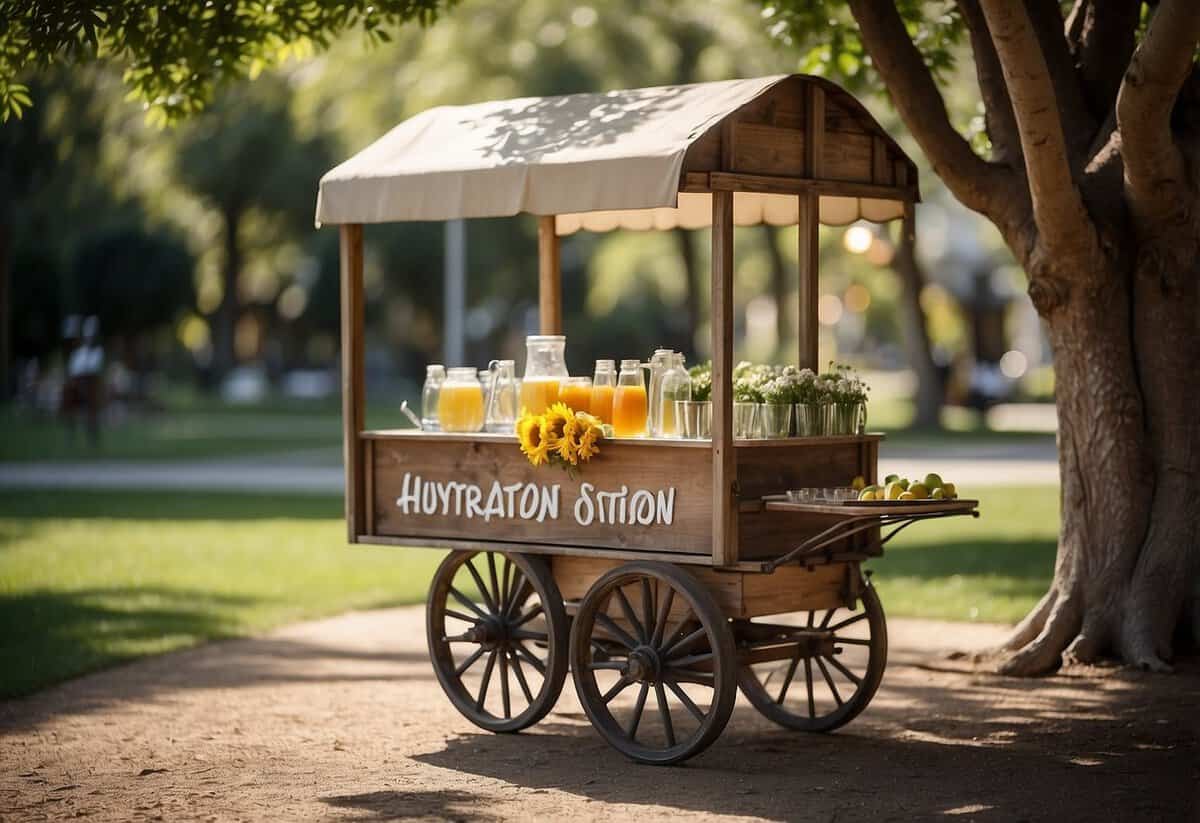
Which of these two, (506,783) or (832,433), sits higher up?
(832,433)

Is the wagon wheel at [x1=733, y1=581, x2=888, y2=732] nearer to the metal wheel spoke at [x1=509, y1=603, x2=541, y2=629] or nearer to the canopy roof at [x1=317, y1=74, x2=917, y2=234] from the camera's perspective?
the metal wheel spoke at [x1=509, y1=603, x2=541, y2=629]

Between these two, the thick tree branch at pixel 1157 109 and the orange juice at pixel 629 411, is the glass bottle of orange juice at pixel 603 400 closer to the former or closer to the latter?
the orange juice at pixel 629 411

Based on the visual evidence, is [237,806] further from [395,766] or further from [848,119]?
[848,119]

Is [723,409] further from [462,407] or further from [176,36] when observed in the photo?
[176,36]

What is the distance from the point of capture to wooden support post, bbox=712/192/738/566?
7.36m

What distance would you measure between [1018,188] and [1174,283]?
0.95 meters

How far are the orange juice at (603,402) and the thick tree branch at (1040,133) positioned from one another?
Answer: 7.63 feet

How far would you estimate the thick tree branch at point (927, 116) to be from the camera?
9.52 m

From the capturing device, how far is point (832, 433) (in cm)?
799

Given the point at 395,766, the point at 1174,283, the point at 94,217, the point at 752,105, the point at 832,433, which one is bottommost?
the point at 395,766

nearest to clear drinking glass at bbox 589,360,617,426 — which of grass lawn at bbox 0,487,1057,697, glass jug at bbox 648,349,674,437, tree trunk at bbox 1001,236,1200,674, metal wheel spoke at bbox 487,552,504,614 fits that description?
glass jug at bbox 648,349,674,437

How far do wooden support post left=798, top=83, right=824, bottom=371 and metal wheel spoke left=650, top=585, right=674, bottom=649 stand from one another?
1419mm

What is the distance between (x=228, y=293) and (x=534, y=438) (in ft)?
143

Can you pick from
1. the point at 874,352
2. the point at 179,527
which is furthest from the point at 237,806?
the point at 874,352
